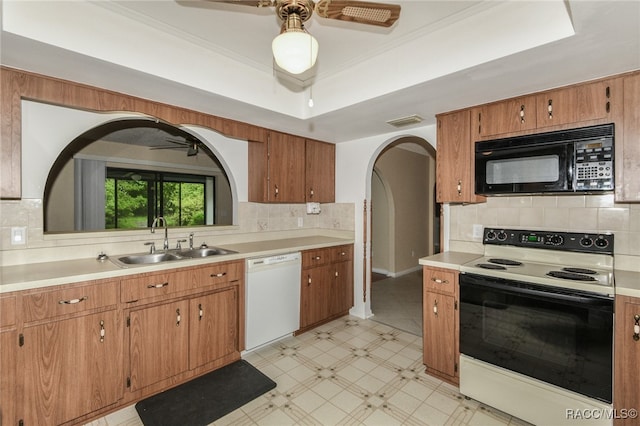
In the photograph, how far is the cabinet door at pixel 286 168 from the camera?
3.28 m

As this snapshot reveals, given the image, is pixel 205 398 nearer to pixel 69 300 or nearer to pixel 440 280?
pixel 69 300

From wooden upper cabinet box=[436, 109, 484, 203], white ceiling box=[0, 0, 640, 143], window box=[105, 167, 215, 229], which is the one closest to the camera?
white ceiling box=[0, 0, 640, 143]

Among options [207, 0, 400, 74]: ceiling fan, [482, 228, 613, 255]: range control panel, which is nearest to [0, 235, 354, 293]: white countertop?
[207, 0, 400, 74]: ceiling fan

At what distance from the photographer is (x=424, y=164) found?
6641mm

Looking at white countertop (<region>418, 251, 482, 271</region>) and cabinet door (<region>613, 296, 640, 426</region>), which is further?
white countertop (<region>418, 251, 482, 271</region>)

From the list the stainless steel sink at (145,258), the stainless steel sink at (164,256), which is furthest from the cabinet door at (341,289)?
the stainless steel sink at (145,258)

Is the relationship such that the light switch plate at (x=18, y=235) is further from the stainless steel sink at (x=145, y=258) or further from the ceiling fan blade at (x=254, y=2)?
the ceiling fan blade at (x=254, y=2)

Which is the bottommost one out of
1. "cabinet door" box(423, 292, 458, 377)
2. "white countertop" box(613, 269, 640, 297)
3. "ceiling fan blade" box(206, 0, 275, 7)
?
"cabinet door" box(423, 292, 458, 377)

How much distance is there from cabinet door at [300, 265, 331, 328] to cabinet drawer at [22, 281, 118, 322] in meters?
1.77

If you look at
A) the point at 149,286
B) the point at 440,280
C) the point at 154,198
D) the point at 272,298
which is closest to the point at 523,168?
the point at 440,280

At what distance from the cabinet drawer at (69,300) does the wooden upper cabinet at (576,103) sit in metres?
3.27

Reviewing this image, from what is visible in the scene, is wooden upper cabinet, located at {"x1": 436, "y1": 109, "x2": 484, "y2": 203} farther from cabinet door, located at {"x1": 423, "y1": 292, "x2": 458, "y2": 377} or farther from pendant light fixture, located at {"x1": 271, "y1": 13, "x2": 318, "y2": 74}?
pendant light fixture, located at {"x1": 271, "y1": 13, "x2": 318, "y2": 74}

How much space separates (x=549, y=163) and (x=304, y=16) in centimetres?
198

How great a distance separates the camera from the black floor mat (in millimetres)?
1949
